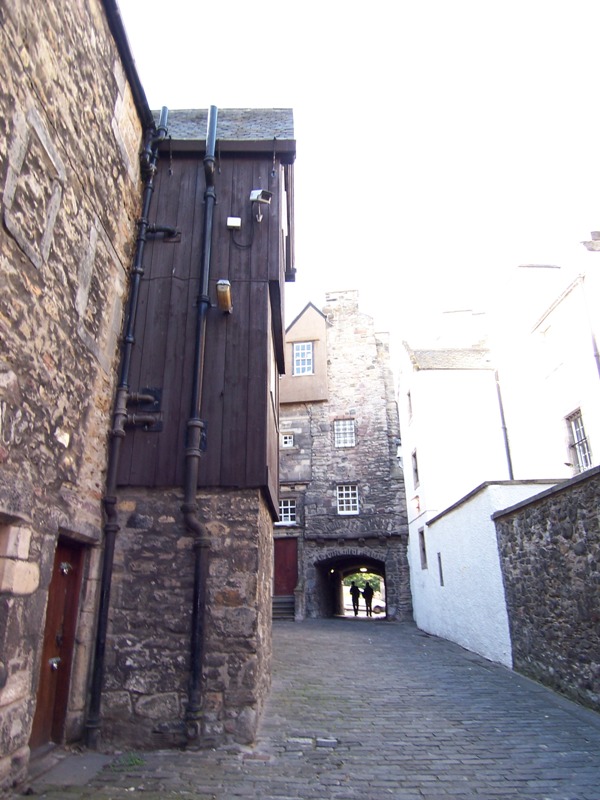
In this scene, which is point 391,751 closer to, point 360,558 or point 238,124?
point 238,124

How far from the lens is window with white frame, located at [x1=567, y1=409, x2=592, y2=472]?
11297mm

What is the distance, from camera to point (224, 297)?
19.8ft

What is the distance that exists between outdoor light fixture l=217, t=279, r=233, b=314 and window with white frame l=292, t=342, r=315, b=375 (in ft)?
49.8

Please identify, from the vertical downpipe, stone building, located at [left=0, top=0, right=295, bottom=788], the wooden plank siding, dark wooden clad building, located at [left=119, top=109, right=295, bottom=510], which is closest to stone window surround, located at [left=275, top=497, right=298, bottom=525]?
the vertical downpipe

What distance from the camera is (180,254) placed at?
6664 millimetres

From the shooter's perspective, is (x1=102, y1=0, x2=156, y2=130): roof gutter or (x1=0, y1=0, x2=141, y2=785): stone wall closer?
(x1=0, y1=0, x2=141, y2=785): stone wall

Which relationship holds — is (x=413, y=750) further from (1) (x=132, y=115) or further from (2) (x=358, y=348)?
(2) (x=358, y=348)

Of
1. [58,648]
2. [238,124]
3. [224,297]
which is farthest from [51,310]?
[238,124]

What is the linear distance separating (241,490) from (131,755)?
254cm

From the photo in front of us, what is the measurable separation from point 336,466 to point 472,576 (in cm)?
955

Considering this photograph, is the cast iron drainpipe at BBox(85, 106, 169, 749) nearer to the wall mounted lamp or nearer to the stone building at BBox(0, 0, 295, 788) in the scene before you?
the stone building at BBox(0, 0, 295, 788)

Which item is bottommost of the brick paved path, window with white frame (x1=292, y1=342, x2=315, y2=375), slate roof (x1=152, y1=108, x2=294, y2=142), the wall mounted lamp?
the brick paved path

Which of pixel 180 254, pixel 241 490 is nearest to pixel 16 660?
pixel 241 490

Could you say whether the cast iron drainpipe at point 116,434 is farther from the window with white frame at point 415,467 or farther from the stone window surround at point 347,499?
the stone window surround at point 347,499
